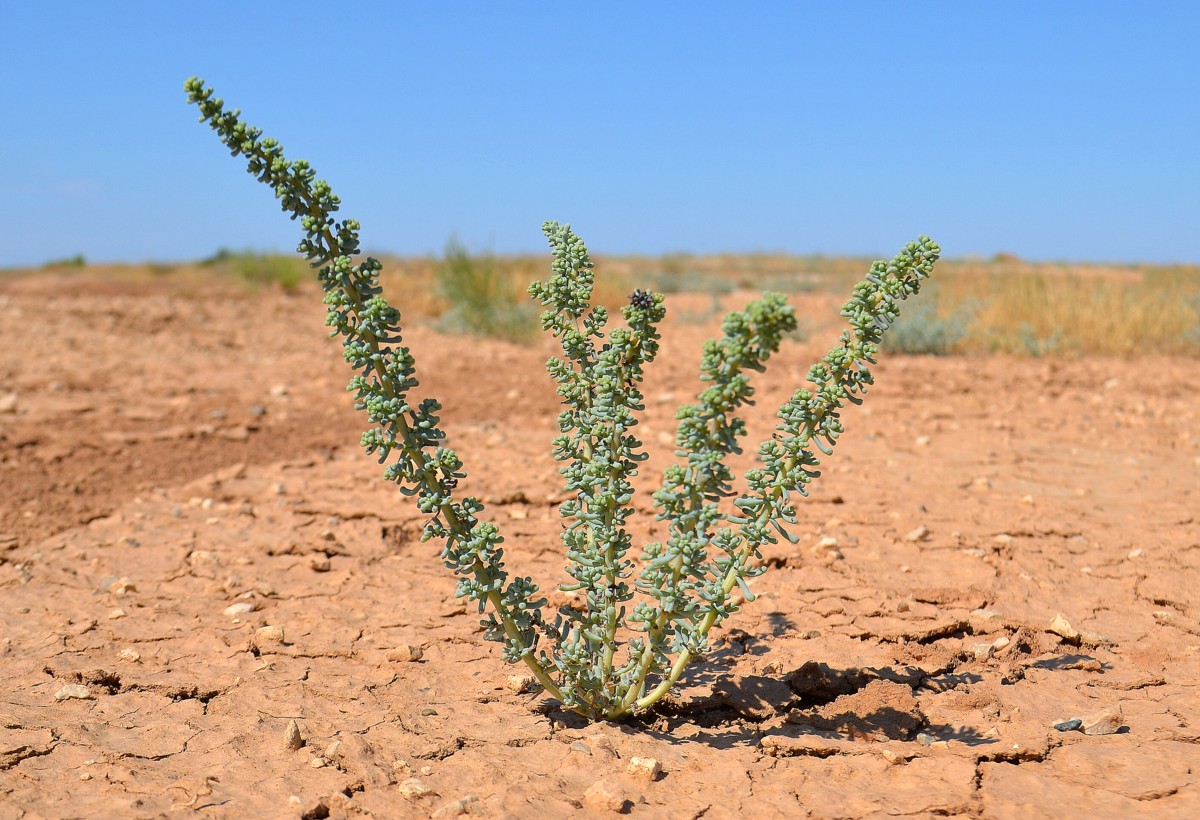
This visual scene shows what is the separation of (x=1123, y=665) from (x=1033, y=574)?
2.22ft

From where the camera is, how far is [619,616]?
2.42 metres

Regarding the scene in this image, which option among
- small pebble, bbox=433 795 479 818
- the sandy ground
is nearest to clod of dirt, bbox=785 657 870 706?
the sandy ground

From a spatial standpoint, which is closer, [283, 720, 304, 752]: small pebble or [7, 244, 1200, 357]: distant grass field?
[283, 720, 304, 752]: small pebble

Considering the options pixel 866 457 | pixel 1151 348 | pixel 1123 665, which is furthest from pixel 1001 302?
pixel 1123 665

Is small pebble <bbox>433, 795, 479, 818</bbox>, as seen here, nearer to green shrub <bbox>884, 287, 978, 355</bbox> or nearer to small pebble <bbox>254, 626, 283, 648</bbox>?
small pebble <bbox>254, 626, 283, 648</bbox>

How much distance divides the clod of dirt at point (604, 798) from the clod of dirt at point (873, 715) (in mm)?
651

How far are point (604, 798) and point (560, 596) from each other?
1315 millimetres

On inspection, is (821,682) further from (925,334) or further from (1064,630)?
(925,334)

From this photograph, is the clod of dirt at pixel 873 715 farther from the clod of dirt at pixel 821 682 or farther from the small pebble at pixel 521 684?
the small pebble at pixel 521 684

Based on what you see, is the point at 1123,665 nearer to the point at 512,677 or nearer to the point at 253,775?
the point at 512,677

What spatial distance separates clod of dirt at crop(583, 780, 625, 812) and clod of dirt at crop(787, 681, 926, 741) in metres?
0.65

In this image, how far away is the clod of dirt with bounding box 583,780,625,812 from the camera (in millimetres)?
1993

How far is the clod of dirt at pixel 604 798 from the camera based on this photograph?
1.99 meters

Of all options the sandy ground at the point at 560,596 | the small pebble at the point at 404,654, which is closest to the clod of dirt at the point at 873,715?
the sandy ground at the point at 560,596
